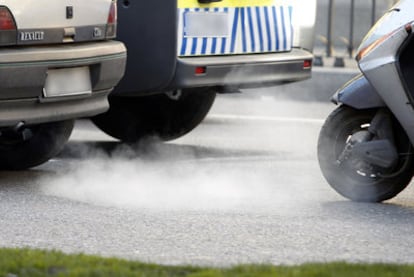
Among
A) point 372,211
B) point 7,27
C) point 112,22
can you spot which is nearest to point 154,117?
point 112,22

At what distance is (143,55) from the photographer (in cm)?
906

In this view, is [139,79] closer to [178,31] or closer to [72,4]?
[178,31]

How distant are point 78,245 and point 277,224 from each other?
104 centimetres

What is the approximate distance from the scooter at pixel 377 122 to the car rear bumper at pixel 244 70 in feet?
5.11

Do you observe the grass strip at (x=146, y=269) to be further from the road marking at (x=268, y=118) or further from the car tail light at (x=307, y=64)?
the road marking at (x=268, y=118)

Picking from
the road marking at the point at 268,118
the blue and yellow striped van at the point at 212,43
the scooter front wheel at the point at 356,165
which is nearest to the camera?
the scooter front wheel at the point at 356,165

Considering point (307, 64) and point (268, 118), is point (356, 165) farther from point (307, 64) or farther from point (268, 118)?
point (268, 118)

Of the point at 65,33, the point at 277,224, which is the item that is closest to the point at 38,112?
the point at 65,33

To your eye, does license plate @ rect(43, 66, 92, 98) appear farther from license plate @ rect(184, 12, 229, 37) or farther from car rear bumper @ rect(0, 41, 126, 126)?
license plate @ rect(184, 12, 229, 37)

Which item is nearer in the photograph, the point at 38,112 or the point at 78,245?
the point at 78,245

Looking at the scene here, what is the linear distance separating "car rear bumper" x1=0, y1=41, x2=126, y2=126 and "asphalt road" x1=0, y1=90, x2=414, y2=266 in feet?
1.33

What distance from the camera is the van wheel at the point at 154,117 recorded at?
10117mm

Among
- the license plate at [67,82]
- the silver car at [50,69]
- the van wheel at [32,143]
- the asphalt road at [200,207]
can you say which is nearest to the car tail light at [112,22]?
the silver car at [50,69]

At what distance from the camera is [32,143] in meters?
8.68
